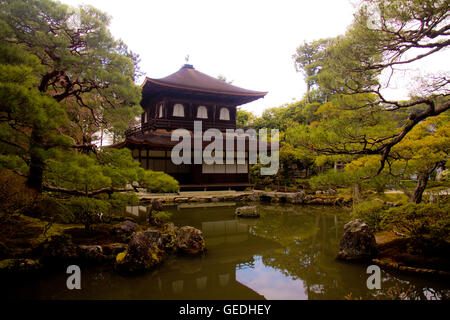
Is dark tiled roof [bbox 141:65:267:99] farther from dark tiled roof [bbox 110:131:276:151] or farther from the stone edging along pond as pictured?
the stone edging along pond

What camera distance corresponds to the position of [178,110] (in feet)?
55.5

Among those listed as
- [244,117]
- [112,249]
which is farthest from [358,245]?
[244,117]

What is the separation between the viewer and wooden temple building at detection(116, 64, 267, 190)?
1557 centimetres

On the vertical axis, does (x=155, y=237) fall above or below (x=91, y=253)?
above

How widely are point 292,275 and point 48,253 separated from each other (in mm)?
4749

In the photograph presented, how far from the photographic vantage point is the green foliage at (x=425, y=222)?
506cm

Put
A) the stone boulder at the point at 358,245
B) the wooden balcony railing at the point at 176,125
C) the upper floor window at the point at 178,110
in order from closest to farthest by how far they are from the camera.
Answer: the stone boulder at the point at 358,245
the wooden balcony railing at the point at 176,125
the upper floor window at the point at 178,110

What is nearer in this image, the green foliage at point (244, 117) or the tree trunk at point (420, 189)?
the tree trunk at point (420, 189)

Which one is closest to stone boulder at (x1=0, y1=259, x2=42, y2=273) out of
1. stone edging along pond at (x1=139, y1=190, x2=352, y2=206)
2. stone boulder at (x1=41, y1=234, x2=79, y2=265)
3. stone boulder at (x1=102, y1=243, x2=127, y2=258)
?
stone boulder at (x1=41, y1=234, x2=79, y2=265)

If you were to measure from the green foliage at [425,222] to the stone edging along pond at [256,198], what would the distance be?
9329 millimetres

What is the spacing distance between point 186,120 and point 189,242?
1135 cm

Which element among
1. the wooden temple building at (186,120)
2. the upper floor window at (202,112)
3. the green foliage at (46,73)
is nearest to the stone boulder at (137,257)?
the green foliage at (46,73)

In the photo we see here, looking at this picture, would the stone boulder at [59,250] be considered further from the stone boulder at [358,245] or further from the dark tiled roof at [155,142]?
the dark tiled roof at [155,142]

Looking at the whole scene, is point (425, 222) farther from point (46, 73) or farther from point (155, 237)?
point (46, 73)
